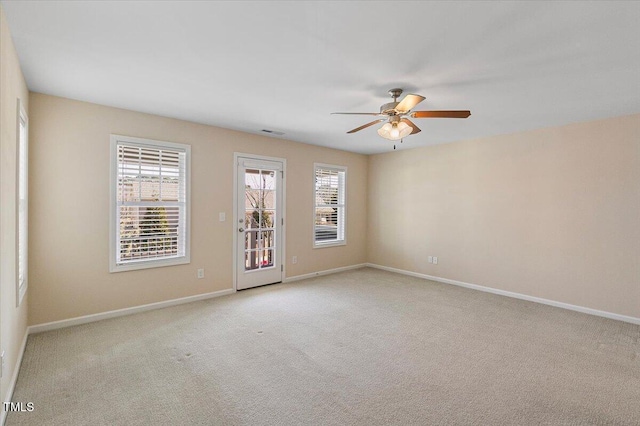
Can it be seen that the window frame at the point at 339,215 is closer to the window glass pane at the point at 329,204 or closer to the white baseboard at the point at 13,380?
the window glass pane at the point at 329,204

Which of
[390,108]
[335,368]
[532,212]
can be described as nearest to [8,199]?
[335,368]

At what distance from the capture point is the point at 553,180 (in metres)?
4.23

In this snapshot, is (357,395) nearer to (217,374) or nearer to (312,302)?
(217,374)

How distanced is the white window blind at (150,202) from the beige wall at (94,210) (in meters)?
0.14

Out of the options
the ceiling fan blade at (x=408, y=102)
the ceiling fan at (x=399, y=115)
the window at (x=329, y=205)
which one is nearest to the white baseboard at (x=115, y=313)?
the window at (x=329, y=205)

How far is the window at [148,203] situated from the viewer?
11.9 ft

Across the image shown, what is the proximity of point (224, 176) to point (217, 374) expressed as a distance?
2.84 meters

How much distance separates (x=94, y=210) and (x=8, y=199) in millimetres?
1392

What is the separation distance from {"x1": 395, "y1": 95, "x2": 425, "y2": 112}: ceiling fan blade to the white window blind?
2873 millimetres

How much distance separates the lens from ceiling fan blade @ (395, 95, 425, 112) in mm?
2588

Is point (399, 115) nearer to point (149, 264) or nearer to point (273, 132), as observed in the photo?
point (273, 132)

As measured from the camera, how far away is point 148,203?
3.82 meters

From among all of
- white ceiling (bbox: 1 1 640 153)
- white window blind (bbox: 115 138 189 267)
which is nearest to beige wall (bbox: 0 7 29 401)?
white ceiling (bbox: 1 1 640 153)

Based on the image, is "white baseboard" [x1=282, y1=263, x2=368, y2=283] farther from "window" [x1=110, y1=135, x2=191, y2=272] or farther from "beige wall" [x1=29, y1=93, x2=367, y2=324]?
"window" [x1=110, y1=135, x2=191, y2=272]
